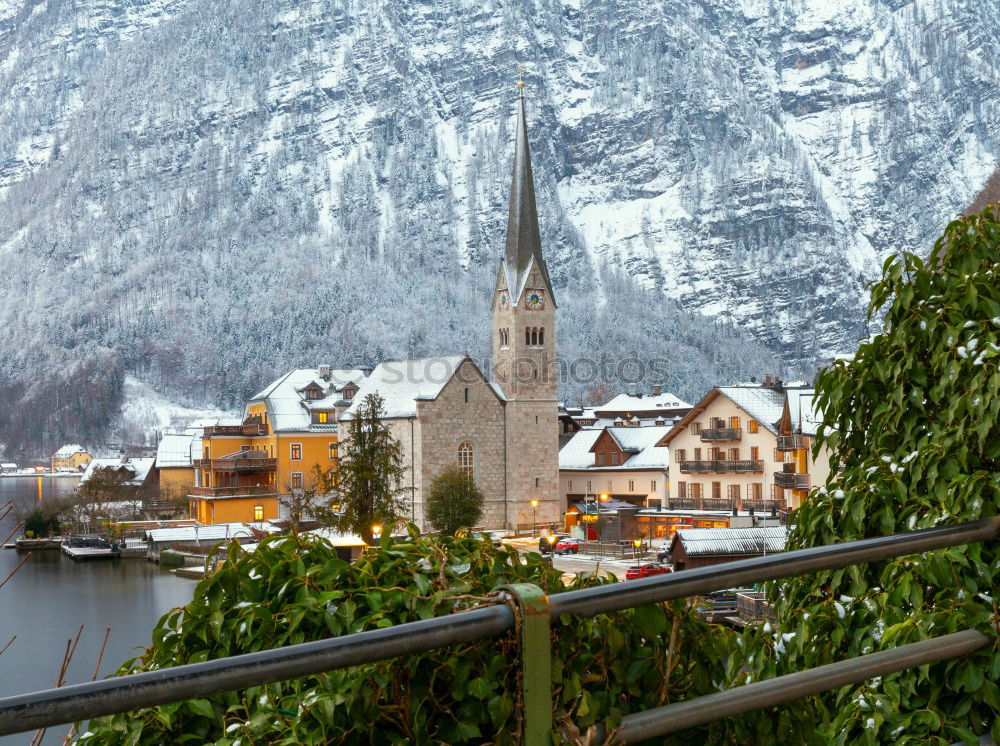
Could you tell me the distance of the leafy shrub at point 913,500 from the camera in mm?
2668

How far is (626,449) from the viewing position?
52.2m

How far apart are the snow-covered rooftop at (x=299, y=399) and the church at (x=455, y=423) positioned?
72 millimetres

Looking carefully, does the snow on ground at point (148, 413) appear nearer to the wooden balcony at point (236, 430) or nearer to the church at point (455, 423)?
the wooden balcony at point (236, 430)

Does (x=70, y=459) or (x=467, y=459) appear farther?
(x=70, y=459)

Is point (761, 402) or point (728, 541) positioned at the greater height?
point (761, 402)

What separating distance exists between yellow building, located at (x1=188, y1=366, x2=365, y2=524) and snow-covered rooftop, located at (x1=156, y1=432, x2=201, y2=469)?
8.83 m

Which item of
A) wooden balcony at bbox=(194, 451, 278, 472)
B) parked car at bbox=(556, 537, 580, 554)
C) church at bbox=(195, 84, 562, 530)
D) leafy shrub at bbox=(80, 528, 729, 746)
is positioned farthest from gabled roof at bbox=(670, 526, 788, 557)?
wooden balcony at bbox=(194, 451, 278, 472)

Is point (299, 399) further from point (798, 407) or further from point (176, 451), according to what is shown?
point (798, 407)

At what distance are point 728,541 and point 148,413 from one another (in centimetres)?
13718

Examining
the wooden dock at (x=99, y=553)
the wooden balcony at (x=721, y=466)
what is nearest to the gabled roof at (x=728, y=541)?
the wooden balcony at (x=721, y=466)

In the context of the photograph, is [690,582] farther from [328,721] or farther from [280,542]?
[280,542]

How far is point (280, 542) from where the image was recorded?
213 centimetres

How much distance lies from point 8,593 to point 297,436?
20.4 meters

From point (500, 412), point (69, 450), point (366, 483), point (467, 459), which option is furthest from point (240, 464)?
point (69, 450)
